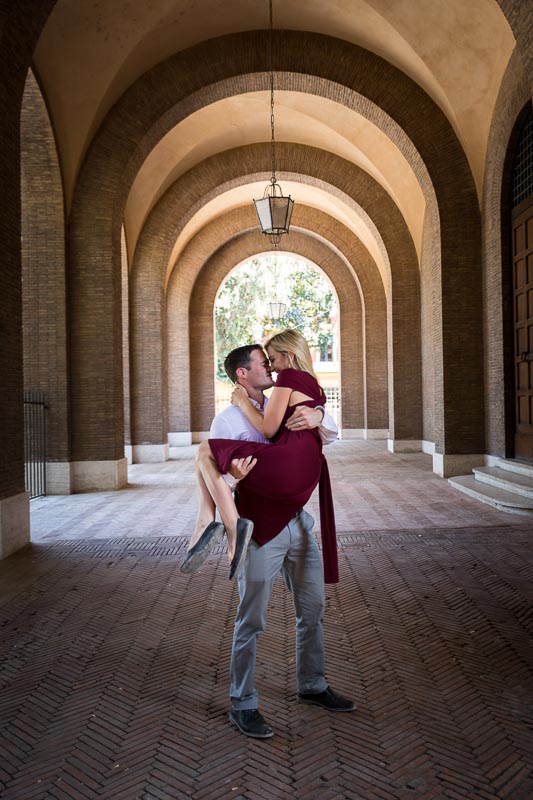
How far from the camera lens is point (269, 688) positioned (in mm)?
3600

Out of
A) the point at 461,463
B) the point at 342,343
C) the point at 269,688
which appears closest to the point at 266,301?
the point at 342,343

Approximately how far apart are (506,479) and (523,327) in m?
2.60

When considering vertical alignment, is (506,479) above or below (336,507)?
above

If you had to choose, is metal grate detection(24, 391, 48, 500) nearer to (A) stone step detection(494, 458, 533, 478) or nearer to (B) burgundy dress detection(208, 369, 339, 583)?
(A) stone step detection(494, 458, 533, 478)

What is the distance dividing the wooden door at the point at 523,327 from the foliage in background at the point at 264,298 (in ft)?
109

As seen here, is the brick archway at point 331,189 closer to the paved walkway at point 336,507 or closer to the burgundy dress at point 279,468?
the paved walkway at point 336,507

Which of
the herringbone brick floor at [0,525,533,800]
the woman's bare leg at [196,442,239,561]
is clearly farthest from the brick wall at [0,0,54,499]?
the woman's bare leg at [196,442,239,561]

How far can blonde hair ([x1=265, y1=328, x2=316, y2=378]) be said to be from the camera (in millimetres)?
3199

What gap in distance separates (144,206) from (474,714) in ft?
50.6

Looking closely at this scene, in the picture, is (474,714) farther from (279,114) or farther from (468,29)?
(279,114)

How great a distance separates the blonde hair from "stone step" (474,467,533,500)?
21.5ft

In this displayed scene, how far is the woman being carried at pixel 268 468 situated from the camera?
294 centimetres

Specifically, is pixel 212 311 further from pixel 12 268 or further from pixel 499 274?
pixel 12 268

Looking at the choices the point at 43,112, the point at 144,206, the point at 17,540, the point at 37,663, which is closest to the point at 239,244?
the point at 144,206
